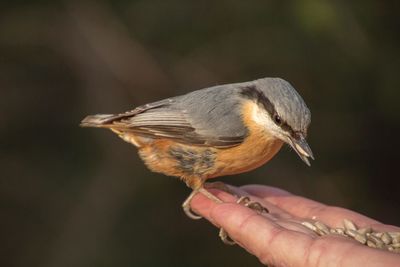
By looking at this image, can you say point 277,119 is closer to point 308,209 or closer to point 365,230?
point 308,209

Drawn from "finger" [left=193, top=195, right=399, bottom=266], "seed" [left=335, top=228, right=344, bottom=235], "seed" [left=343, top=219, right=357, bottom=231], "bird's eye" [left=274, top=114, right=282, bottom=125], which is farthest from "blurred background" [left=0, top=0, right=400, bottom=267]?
"finger" [left=193, top=195, right=399, bottom=266]

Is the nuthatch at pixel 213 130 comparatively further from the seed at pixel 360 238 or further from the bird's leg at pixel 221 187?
the seed at pixel 360 238

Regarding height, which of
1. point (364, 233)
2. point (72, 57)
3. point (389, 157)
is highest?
point (72, 57)

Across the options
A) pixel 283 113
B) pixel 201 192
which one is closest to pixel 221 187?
pixel 201 192

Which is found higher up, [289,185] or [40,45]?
[40,45]

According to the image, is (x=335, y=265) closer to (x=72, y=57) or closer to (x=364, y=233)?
(x=364, y=233)

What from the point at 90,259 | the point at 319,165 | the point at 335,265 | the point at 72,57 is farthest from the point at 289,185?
the point at 335,265
